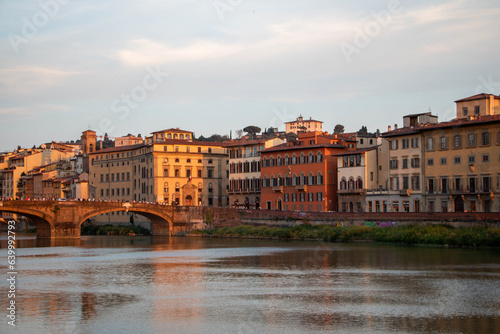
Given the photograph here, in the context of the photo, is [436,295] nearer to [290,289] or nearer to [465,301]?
[465,301]

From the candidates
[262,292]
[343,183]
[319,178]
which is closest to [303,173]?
[319,178]

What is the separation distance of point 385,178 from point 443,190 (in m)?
8.90

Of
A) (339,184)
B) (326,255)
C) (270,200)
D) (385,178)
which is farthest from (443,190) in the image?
(270,200)

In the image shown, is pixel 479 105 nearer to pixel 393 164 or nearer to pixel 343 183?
pixel 393 164

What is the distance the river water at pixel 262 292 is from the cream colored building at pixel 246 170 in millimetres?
37735

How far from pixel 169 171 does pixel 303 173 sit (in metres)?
21.0

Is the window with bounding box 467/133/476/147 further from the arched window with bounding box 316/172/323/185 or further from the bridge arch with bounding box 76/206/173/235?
the bridge arch with bounding box 76/206/173/235

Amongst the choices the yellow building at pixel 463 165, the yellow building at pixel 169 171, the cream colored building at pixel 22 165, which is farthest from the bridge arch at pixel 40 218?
the cream colored building at pixel 22 165

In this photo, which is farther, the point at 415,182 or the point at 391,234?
the point at 415,182

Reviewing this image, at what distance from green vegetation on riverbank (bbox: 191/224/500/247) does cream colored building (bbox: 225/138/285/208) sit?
1363 cm

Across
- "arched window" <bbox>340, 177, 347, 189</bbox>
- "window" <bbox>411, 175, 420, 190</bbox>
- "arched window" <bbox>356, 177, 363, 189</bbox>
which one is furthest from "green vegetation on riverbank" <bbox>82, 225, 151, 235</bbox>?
"window" <bbox>411, 175, 420, 190</bbox>

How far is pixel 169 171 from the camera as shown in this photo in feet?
315

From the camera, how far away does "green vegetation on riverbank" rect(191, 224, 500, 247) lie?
54.7 metres

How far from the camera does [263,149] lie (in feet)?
298
